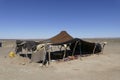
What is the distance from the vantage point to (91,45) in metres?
23.5

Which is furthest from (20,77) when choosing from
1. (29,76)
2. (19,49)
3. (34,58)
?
(19,49)

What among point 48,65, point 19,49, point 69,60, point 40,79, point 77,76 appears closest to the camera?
point 40,79

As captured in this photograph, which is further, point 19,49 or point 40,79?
point 19,49

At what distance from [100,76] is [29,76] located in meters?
4.73

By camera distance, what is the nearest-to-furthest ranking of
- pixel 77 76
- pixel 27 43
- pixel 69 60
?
pixel 77 76, pixel 69 60, pixel 27 43

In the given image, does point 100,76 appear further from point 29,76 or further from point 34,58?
point 34,58

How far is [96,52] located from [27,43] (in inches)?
340

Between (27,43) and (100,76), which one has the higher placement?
(27,43)

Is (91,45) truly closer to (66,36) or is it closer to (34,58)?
(66,36)

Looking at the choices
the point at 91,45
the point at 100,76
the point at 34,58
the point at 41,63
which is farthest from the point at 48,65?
the point at 91,45

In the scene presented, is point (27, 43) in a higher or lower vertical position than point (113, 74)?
higher

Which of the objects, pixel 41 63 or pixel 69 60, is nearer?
pixel 41 63

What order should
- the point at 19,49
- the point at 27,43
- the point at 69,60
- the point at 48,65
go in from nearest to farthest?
the point at 48,65, the point at 69,60, the point at 27,43, the point at 19,49

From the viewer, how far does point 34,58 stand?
19094 millimetres
